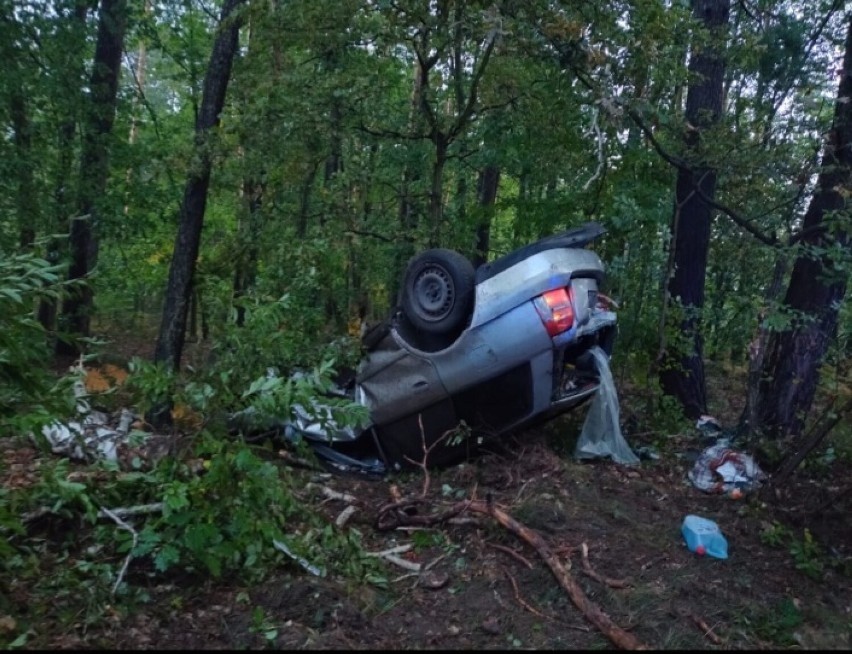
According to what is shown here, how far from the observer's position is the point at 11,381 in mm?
3736

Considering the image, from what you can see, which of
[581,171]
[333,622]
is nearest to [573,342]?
[333,622]

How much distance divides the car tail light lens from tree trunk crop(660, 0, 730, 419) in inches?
103

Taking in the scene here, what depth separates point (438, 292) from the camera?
6.66 meters

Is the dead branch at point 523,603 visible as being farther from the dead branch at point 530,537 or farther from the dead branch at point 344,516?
the dead branch at point 344,516

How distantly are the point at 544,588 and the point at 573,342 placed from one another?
8.72ft

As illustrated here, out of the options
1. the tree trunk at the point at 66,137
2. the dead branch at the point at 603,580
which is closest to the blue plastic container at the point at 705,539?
the dead branch at the point at 603,580

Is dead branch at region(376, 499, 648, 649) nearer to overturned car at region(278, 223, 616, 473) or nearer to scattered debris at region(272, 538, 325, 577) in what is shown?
scattered debris at region(272, 538, 325, 577)

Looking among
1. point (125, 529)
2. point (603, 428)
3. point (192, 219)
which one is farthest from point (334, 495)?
point (192, 219)

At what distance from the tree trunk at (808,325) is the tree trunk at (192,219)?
6498mm

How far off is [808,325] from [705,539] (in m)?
3.11

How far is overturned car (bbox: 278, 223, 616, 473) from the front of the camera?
20.3 feet

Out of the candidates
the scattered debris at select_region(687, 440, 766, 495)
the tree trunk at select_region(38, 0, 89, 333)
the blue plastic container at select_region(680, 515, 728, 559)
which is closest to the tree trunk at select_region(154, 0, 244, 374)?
the tree trunk at select_region(38, 0, 89, 333)

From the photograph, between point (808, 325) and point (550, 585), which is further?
point (808, 325)

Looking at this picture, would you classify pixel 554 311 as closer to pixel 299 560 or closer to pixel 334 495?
pixel 334 495
